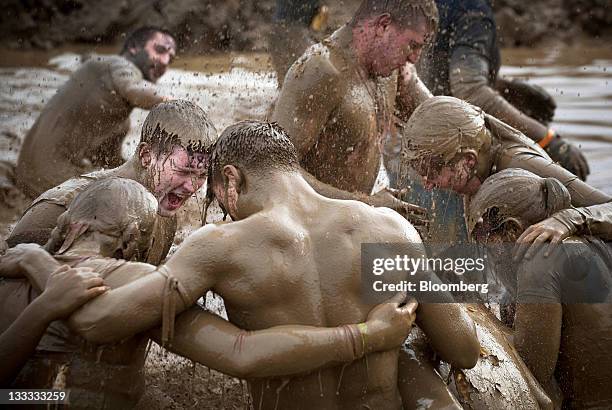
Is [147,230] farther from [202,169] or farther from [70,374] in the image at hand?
[202,169]

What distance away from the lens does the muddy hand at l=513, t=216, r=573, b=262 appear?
13.1 ft

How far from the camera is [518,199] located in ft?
13.6

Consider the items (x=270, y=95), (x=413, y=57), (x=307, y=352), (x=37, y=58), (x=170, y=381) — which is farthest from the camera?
(x=37, y=58)

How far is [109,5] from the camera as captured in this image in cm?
1798

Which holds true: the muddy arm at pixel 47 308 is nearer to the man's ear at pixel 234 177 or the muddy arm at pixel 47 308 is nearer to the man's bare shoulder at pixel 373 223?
the man's ear at pixel 234 177

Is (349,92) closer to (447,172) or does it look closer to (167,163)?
(447,172)

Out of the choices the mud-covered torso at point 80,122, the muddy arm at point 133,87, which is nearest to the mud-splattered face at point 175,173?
the muddy arm at point 133,87

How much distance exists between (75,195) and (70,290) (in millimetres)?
1106

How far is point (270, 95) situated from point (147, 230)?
715cm

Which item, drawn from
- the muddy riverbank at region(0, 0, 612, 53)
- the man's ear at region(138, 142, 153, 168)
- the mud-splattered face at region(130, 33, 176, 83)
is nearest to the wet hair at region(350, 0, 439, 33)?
the man's ear at region(138, 142, 153, 168)

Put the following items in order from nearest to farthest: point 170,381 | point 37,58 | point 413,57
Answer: point 170,381 < point 413,57 < point 37,58

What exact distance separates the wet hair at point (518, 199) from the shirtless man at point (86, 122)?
11.1 feet

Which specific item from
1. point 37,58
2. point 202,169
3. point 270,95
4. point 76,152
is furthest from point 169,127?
point 37,58

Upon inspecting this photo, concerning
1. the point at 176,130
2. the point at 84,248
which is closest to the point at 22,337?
the point at 84,248
